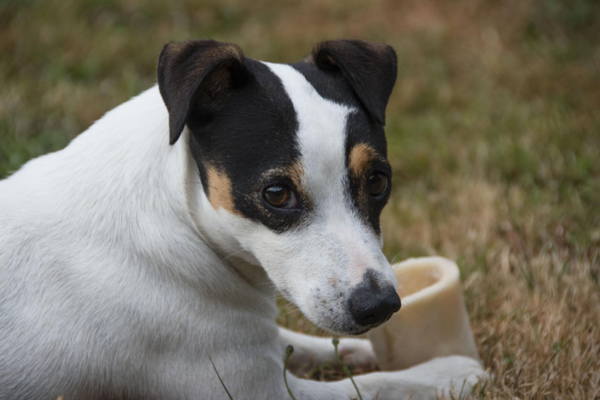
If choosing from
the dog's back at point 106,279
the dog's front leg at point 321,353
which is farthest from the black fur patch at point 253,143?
the dog's front leg at point 321,353

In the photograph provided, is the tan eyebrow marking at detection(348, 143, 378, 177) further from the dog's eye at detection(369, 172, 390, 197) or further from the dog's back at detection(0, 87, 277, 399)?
the dog's back at detection(0, 87, 277, 399)

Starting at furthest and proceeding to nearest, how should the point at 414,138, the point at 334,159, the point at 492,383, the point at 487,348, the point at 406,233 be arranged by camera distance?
the point at 414,138
the point at 406,233
the point at 487,348
the point at 492,383
the point at 334,159

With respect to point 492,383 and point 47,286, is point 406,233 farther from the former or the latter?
point 47,286

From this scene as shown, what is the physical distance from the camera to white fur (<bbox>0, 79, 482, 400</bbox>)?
268 centimetres

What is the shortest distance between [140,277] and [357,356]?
4.93ft

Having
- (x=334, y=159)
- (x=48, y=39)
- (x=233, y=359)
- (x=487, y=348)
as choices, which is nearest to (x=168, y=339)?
(x=233, y=359)

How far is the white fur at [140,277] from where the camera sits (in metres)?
2.68

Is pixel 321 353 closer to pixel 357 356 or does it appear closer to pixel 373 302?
pixel 357 356

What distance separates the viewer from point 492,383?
3188 mm

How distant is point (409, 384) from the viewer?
3.14 meters

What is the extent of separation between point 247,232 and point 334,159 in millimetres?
489

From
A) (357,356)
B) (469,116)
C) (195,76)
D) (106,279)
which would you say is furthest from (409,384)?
(469,116)

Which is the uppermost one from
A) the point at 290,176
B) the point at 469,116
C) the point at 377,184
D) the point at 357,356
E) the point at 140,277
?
the point at 290,176

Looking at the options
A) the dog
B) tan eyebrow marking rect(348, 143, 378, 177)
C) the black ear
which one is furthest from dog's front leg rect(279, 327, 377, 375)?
the black ear
